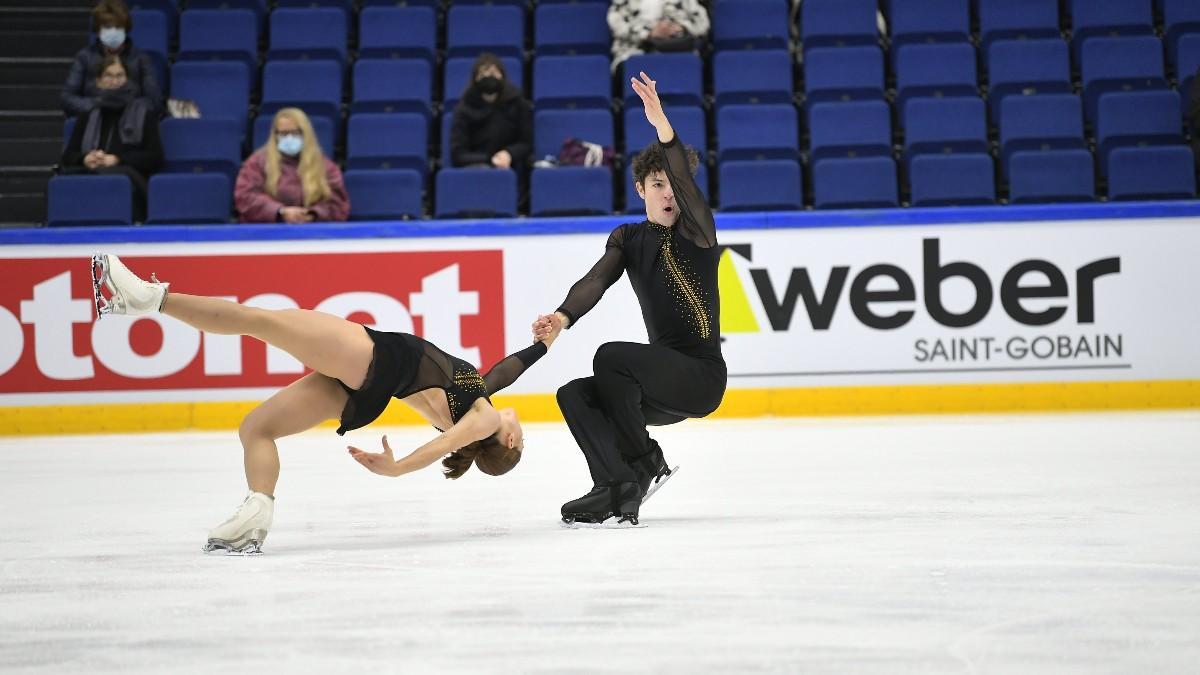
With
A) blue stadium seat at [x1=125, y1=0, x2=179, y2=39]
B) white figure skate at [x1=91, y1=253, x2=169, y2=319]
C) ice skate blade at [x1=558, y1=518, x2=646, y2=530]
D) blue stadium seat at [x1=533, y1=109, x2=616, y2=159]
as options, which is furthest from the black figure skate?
blue stadium seat at [x1=125, y1=0, x2=179, y2=39]

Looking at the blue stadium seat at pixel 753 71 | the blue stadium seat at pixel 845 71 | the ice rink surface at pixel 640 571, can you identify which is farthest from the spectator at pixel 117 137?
the blue stadium seat at pixel 845 71

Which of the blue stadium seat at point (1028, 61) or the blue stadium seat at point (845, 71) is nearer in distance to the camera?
the blue stadium seat at point (845, 71)

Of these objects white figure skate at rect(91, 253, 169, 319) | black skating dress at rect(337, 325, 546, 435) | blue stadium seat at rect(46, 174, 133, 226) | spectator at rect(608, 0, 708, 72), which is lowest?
black skating dress at rect(337, 325, 546, 435)

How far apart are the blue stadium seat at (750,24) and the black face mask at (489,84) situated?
2.25 metres

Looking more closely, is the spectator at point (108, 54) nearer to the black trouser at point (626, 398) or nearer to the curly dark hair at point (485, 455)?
the black trouser at point (626, 398)

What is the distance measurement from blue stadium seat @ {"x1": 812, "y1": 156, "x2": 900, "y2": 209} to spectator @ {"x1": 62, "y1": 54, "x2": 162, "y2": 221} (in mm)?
4794

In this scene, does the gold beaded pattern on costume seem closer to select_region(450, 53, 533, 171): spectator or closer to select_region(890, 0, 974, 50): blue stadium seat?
select_region(450, 53, 533, 171): spectator

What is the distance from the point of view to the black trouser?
15.8 feet

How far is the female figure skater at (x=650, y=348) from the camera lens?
4.77m

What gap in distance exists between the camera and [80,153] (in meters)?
10.3

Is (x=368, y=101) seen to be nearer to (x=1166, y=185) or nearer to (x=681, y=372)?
(x=1166, y=185)

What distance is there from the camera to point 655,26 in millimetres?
11141

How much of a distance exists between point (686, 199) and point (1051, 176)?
5.96 metres

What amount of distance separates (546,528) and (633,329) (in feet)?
15.9
